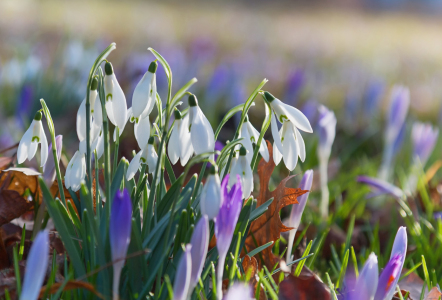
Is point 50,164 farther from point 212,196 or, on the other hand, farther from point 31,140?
point 212,196

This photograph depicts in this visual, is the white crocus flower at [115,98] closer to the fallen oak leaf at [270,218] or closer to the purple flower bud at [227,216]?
the purple flower bud at [227,216]

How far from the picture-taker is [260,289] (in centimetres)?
108

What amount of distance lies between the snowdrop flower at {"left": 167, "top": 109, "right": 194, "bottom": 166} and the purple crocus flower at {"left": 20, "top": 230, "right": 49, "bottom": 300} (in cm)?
34

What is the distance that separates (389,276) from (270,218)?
449 mm

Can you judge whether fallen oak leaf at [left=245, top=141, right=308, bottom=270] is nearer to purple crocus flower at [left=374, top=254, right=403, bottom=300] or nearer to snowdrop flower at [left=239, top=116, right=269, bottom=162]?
snowdrop flower at [left=239, top=116, right=269, bottom=162]

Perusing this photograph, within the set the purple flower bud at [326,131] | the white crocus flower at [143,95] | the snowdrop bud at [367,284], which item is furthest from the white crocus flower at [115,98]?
the purple flower bud at [326,131]

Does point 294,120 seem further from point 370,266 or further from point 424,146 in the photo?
point 424,146

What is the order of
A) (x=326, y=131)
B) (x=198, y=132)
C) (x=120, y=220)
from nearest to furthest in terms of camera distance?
(x=120, y=220) < (x=198, y=132) < (x=326, y=131)

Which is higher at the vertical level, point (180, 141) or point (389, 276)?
point (180, 141)

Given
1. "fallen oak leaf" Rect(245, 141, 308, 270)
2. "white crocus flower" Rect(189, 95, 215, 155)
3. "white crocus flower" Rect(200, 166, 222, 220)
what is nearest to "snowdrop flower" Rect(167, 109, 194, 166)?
"white crocus flower" Rect(189, 95, 215, 155)

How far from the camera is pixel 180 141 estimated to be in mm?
993

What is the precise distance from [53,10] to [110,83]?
14.0m

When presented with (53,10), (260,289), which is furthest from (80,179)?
(53,10)

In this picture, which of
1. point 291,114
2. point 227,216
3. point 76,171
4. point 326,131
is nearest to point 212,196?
point 227,216
